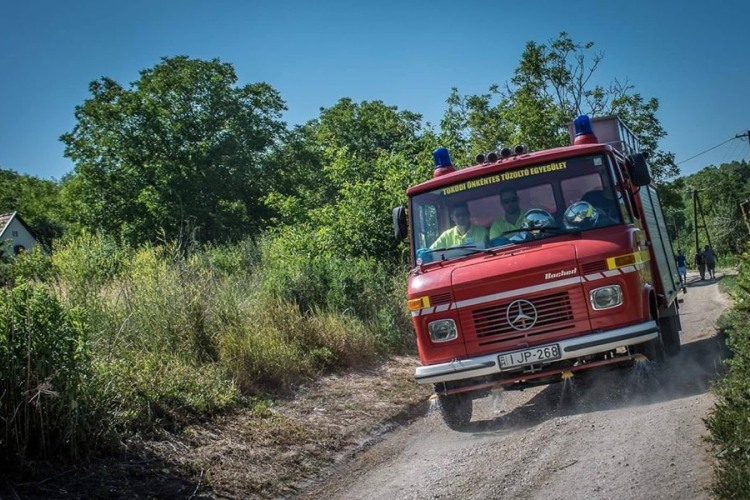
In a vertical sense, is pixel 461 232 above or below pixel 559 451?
above

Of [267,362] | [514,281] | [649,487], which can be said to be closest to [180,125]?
[267,362]

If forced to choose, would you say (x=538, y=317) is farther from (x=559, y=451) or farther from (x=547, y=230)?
(x=559, y=451)

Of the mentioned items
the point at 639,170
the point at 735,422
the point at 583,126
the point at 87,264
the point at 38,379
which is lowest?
the point at 735,422

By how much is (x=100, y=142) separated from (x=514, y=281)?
1420 inches

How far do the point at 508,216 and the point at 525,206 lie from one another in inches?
8.5

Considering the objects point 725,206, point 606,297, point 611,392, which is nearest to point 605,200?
point 606,297

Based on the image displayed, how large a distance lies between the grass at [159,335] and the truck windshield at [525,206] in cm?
299

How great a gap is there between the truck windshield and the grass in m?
2.99

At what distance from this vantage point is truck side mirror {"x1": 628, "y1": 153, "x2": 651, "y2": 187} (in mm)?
8071

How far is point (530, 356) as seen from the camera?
7.14 m

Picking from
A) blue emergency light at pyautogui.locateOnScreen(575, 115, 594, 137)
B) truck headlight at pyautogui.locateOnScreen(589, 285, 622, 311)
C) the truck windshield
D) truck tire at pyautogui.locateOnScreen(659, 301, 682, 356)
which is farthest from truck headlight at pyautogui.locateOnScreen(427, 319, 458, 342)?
truck tire at pyautogui.locateOnScreen(659, 301, 682, 356)

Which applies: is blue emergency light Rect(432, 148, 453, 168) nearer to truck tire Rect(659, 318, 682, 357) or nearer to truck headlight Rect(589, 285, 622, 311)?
truck headlight Rect(589, 285, 622, 311)

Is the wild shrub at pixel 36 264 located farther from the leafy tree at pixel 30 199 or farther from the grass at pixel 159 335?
the leafy tree at pixel 30 199

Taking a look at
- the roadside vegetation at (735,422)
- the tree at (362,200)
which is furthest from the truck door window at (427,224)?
A: the tree at (362,200)
